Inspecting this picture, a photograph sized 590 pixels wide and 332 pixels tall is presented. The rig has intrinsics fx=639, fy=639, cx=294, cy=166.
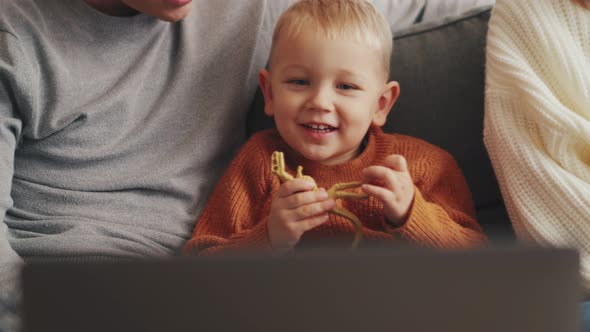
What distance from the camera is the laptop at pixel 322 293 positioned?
0.51 metres

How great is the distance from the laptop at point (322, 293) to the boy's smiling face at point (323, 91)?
2.09 feet

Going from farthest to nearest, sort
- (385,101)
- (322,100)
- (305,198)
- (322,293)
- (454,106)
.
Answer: (454,106) < (385,101) < (322,100) < (305,198) < (322,293)

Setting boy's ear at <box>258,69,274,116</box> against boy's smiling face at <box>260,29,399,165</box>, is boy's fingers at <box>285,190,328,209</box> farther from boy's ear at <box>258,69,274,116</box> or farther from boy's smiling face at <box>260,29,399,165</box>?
boy's ear at <box>258,69,274,116</box>

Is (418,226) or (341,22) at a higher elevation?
(341,22)

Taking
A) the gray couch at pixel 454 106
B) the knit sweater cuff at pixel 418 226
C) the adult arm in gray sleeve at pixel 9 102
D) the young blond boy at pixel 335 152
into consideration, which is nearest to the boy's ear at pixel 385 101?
the young blond boy at pixel 335 152

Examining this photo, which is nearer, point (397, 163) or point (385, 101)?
point (397, 163)

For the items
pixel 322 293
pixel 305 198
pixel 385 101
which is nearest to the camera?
pixel 322 293

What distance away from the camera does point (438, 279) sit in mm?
516

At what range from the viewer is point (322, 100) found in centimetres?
112

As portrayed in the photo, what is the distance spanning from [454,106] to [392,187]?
428 mm

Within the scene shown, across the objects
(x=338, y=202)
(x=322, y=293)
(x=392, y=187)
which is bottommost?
(x=338, y=202)

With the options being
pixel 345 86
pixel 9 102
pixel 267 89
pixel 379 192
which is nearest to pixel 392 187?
pixel 379 192

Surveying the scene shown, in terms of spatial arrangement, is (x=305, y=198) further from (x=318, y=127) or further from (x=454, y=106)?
(x=454, y=106)

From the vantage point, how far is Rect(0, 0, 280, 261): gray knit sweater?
1.17 metres
